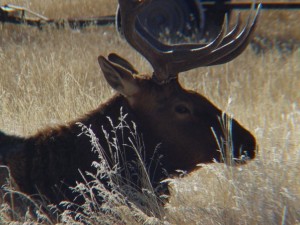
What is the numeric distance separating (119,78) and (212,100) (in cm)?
306

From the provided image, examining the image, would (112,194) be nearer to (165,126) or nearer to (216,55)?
(165,126)

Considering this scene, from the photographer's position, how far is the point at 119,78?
4.64 m

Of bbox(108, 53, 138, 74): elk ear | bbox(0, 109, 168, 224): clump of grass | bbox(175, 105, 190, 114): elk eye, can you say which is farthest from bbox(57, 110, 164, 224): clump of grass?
bbox(108, 53, 138, 74): elk ear

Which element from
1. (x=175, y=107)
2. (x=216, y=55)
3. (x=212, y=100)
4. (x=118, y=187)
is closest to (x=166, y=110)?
(x=175, y=107)

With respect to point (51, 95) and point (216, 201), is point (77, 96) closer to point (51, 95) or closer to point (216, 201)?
point (51, 95)

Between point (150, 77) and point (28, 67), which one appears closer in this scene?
point (150, 77)

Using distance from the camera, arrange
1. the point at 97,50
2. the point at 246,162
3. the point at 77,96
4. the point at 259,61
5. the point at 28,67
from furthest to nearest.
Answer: the point at 97,50, the point at 259,61, the point at 28,67, the point at 77,96, the point at 246,162

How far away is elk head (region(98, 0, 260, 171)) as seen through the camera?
15.3ft

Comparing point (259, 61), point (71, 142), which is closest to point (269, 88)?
point (259, 61)

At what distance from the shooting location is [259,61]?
9.80 meters

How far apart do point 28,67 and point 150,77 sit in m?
4.46

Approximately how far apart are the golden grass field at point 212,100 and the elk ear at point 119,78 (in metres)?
0.76

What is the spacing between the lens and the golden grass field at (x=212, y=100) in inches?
169

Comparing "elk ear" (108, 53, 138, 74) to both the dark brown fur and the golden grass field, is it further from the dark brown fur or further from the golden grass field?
the golden grass field
